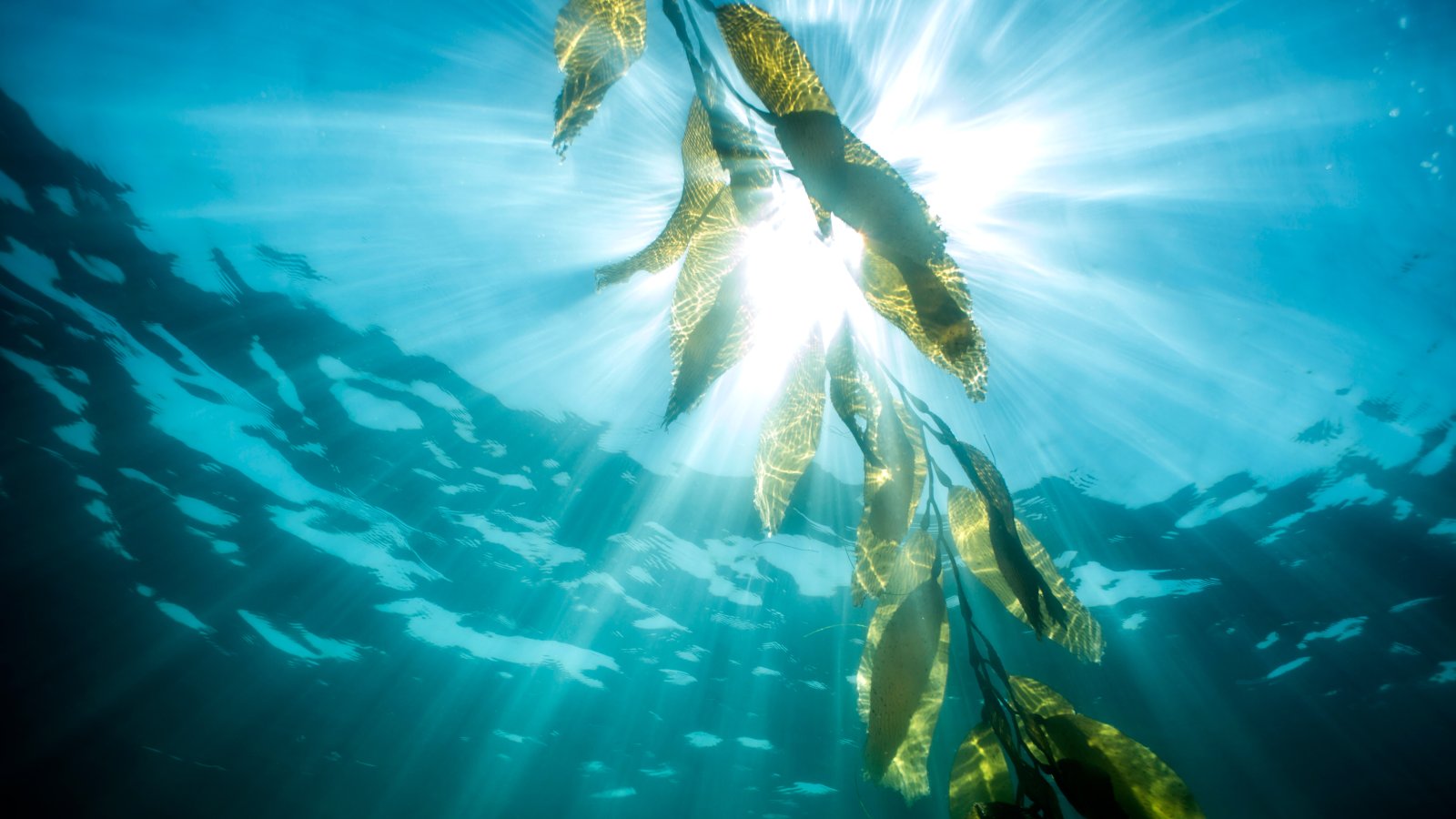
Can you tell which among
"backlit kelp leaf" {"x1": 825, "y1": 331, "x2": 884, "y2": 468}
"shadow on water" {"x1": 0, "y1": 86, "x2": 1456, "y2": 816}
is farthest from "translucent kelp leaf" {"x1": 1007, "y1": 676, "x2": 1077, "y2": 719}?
"shadow on water" {"x1": 0, "y1": 86, "x2": 1456, "y2": 816}

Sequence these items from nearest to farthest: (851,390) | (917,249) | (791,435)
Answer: (917,249)
(851,390)
(791,435)

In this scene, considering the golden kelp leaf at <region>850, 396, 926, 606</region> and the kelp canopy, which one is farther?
the golden kelp leaf at <region>850, 396, 926, 606</region>

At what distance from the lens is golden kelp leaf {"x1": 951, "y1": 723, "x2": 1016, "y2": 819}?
87cm

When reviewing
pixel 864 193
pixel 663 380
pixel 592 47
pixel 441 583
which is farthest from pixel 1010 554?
pixel 441 583

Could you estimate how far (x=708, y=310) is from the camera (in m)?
0.78

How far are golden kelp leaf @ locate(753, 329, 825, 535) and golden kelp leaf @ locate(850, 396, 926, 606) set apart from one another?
0.34 feet

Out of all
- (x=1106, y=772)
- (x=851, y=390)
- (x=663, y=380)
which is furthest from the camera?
(x=663, y=380)

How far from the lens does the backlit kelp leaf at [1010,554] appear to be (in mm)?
749

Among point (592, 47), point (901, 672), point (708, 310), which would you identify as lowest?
point (901, 672)

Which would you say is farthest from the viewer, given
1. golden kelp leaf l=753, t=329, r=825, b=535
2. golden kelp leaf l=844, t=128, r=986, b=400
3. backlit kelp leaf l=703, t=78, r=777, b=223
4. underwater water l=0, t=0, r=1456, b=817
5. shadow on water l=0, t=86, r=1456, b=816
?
shadow on water l=0, t=86, r=1456, b=816

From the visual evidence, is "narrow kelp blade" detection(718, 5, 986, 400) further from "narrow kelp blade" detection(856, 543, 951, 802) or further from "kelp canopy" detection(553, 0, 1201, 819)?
"narrow kelp blade" detection(856, 543, 951, 802)

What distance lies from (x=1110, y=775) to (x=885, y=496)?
0.47 metres

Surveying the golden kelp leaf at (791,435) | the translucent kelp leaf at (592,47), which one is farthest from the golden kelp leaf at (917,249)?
the translucent kelp leaf at (592,47)

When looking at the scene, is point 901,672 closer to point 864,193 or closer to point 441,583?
point 864,193
